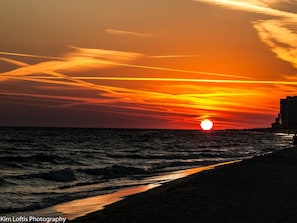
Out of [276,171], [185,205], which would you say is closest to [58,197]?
[185,205]

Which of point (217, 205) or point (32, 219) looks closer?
point (217, 205)

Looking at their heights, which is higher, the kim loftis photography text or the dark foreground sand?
the dark foreground sand

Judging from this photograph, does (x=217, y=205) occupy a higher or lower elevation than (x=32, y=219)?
higher

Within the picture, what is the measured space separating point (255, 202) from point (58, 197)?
32.0 feet

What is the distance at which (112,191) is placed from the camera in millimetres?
22797

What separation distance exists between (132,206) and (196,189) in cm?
385

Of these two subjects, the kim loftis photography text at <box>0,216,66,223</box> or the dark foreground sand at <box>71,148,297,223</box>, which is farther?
the kim loftis photography text at <box>0,216,66,223</box>

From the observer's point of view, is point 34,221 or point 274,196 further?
point 274,196

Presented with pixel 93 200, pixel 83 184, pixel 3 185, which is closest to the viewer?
pixel 93 200

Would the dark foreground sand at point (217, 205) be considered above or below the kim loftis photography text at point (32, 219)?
above

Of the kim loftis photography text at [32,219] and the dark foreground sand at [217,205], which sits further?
the kim loftis photography text at [32,219]

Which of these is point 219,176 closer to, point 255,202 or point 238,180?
point 238,180

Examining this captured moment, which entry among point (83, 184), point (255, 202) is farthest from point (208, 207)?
point (83, 184)

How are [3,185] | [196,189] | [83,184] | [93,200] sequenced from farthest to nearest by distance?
[83,184], [3,185], [93,200], [196,189]
